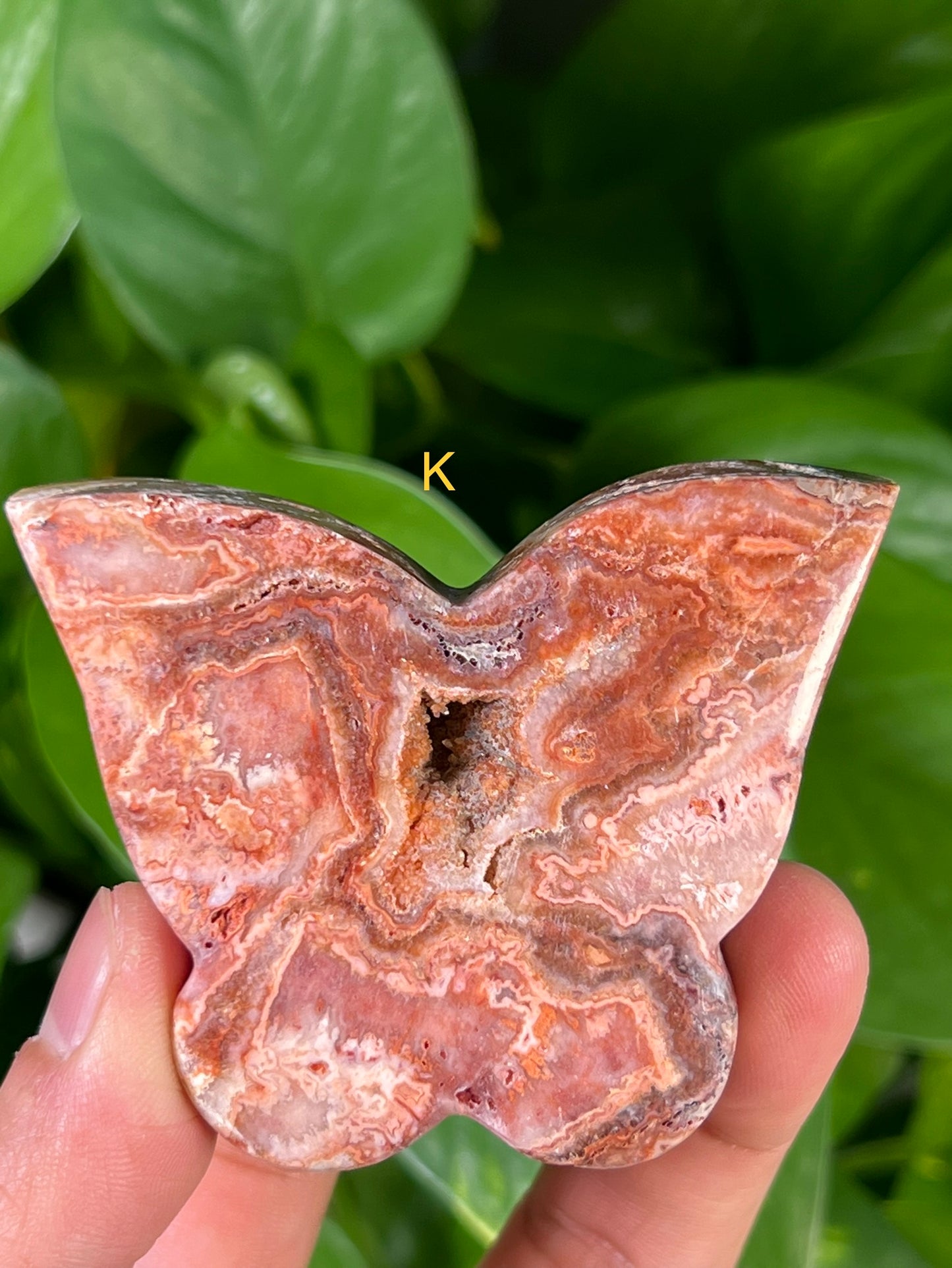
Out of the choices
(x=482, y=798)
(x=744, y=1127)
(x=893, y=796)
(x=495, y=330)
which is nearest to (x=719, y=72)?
(x=495, y=330)

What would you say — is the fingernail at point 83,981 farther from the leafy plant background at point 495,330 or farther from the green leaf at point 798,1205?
the green leaf at point 798,1205

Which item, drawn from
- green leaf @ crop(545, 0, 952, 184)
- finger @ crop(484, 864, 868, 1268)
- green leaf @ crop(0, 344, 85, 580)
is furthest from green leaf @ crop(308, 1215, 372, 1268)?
green leaf @ crop(545, 0, 952, 184)

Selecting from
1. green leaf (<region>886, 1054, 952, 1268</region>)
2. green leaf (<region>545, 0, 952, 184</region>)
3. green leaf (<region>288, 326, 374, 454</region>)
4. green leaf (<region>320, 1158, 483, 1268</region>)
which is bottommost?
green leaf (<region>886, 1054, 952, 1268</region>)

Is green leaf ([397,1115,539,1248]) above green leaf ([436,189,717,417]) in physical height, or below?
below

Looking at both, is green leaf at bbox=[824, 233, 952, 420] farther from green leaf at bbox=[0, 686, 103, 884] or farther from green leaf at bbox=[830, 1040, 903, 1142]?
green leaf at bbox=[0, 686, 103, 884]

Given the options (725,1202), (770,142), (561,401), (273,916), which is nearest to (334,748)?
(273,916)

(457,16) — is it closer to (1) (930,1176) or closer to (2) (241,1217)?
(2) (241,1217)
